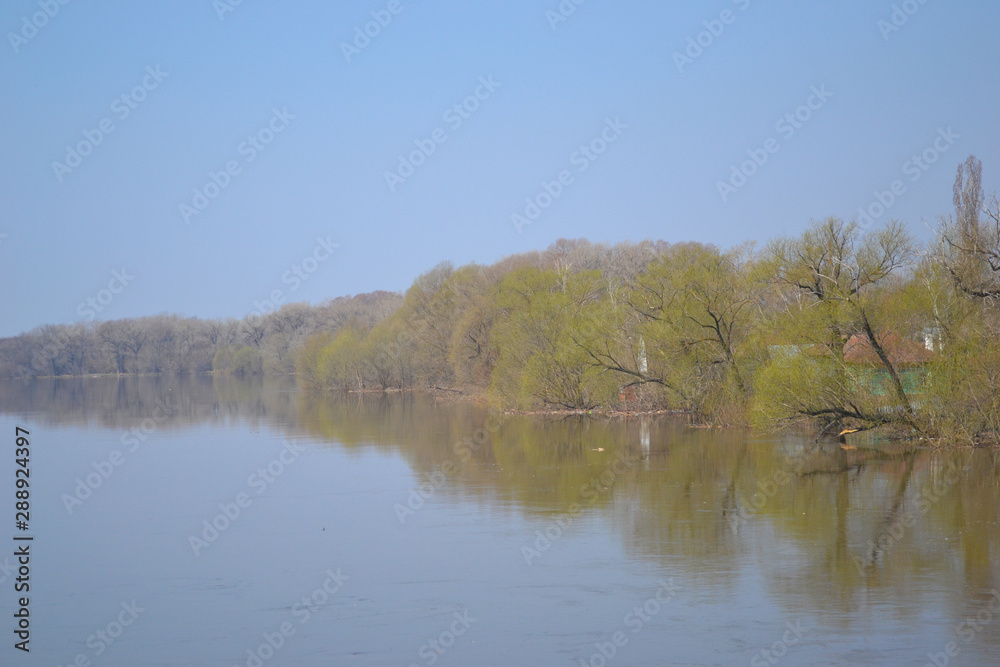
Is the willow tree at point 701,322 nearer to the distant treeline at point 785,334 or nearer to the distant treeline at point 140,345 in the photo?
the distant treeline at point 785,334

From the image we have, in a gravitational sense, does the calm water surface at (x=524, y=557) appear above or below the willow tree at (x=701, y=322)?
below

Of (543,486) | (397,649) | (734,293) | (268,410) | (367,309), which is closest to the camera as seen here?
(397,649)

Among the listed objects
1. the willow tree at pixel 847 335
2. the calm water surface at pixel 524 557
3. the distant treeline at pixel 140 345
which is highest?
the distant treeline at pixel 140 345

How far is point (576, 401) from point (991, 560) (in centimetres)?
2638

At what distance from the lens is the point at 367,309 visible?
109m

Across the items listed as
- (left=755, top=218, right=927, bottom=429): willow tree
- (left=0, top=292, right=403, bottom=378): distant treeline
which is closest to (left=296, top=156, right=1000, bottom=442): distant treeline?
(left=755, top=218, right=927, bottom=429): willow tree

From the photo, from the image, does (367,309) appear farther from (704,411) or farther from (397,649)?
(397,649)

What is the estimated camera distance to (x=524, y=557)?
14.0 m

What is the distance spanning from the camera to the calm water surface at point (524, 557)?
1023 centimetres

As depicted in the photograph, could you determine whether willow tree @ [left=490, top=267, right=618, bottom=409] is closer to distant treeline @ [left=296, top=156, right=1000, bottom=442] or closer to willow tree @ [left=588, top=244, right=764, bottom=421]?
distant treeline @ [left=296, top=156, right=1000, bottom=442]

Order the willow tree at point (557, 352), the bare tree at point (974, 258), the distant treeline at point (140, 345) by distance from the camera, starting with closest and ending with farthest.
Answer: the bare tree at point (974, 258), the willow tree at point (557, 352), the distant treeline at point (140, 345)

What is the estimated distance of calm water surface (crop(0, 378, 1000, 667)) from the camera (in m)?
10.2

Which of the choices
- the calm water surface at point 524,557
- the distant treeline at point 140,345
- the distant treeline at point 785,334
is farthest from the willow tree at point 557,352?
the distant treeline at point 140,345

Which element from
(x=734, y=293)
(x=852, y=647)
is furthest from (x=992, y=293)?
(x=852, y=647)
